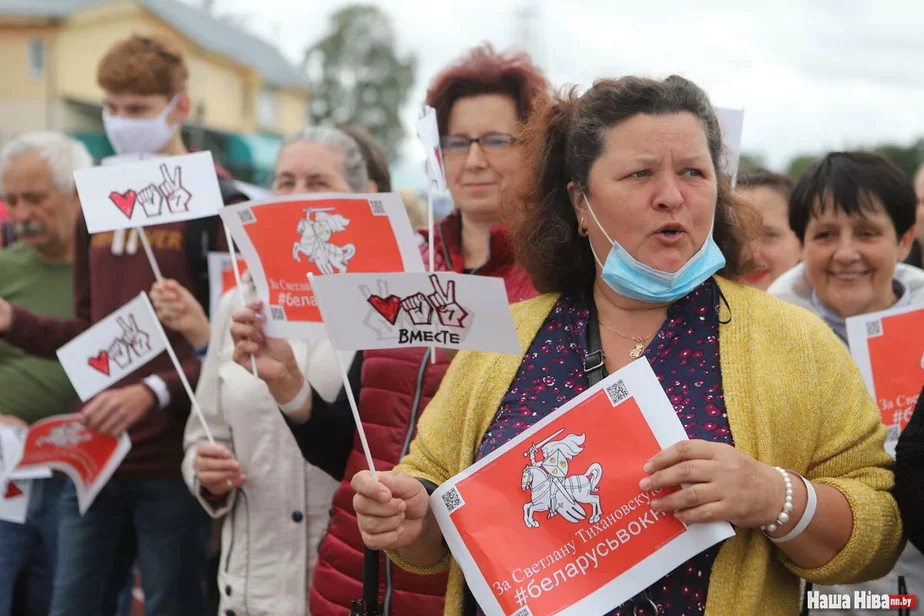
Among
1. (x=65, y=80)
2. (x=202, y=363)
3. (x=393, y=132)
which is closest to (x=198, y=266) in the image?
(x=202, y=363)

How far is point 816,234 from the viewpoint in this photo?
3.37 meters

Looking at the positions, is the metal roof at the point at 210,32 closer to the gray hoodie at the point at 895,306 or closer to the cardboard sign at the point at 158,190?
the cardboard sign at the point at 158,190

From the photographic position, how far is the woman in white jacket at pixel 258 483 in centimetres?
324

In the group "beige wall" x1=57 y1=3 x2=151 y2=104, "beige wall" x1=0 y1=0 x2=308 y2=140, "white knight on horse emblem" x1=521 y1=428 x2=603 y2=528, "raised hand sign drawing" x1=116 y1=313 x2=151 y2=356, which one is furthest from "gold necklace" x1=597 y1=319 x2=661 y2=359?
"beige wall" x1=57 y1=3 x2=151 y2=104

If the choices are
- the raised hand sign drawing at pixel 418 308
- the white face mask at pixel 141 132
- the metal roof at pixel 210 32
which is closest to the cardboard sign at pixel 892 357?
the raised hand sign drawing at pixel 418 308

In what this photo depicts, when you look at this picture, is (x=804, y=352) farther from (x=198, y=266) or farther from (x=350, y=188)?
(x=198, y=266)

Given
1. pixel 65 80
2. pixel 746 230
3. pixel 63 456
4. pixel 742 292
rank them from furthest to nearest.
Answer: pixel 65 80
pixel 63 456
pixel 746 230
pixel 742 292

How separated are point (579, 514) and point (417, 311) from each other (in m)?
0.57

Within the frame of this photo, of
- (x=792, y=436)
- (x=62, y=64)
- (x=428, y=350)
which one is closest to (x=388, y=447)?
(x=428, y=350)

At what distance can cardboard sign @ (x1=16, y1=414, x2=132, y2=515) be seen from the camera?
389 cm

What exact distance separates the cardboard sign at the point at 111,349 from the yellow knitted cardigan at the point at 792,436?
1.90 metres

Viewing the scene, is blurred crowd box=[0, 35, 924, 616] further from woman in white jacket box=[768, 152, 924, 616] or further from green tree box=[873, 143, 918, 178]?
green tree box=[873, 143, 918, 178]

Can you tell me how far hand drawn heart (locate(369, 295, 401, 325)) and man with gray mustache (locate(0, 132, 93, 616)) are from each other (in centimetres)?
273

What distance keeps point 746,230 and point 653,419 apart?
0.68m
